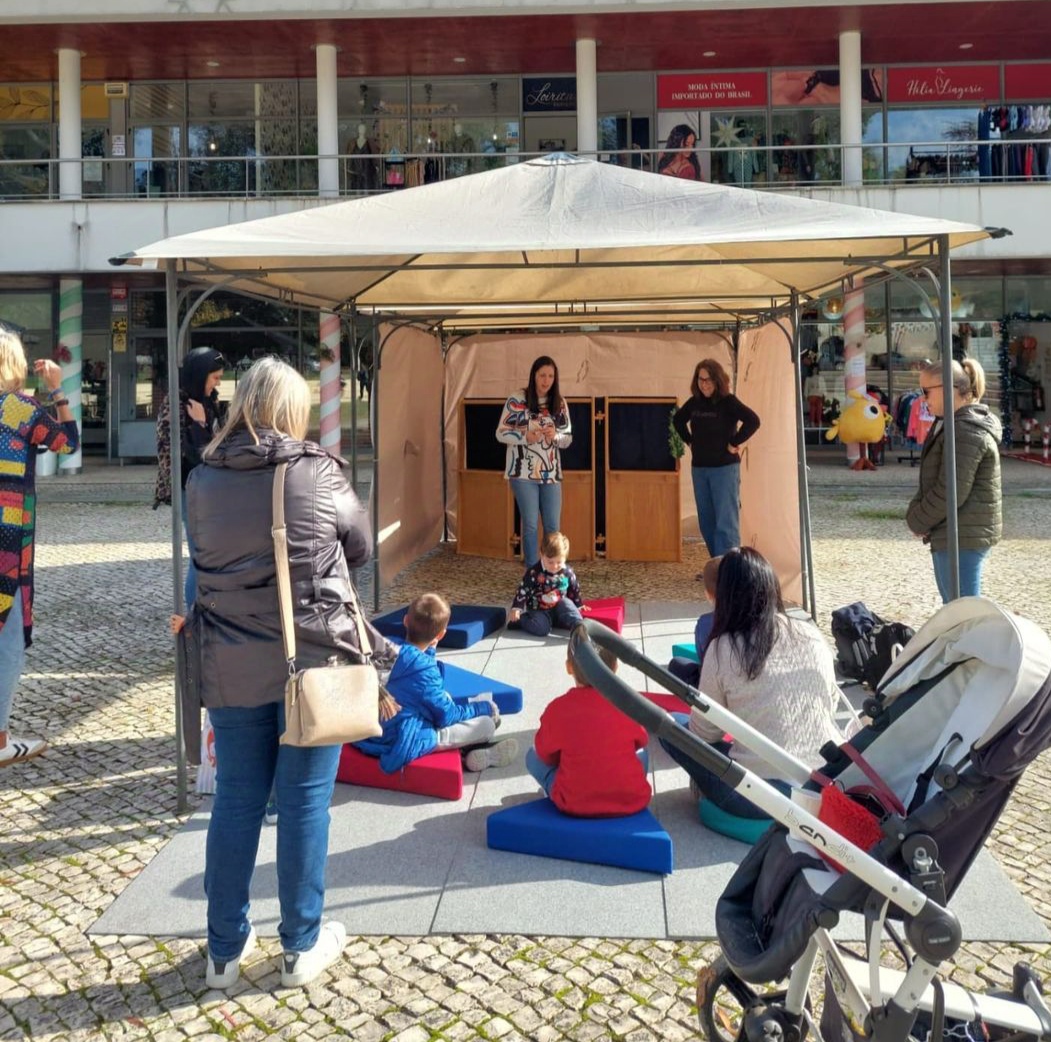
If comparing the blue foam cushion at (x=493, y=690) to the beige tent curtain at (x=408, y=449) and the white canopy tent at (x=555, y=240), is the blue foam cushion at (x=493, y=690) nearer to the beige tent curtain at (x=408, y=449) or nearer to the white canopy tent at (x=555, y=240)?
the white canopy tent at (x=555, y=240)

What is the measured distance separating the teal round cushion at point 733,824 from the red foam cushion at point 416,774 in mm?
1106

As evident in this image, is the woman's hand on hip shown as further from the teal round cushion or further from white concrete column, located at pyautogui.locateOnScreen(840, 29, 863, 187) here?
white concrete column, located at pyautogui.locateOnScreen(840, 29, 863, 187)

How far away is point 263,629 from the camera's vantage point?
130 inches

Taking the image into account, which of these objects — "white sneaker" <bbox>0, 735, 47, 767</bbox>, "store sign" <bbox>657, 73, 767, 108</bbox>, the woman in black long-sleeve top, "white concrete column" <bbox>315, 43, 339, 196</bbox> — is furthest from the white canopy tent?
"store sign" <bbox>657, 73, 767, 108</bbox>

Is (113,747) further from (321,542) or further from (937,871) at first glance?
(937,871)

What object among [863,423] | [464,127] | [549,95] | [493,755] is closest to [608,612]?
[493,755]

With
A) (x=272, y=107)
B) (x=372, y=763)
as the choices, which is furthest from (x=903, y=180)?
(x=372, y=763)

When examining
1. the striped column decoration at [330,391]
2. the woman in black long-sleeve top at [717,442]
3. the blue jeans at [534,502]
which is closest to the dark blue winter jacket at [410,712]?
the blue jeans at [534,502]

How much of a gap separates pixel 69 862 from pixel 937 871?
3389 mm

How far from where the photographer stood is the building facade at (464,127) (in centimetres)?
2006

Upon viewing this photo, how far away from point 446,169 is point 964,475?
18.1m

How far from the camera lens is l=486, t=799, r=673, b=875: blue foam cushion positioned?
14.0 feet

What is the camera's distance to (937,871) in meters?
2.58

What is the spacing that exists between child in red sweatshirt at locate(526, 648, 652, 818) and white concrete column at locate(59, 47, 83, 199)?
20.0m
